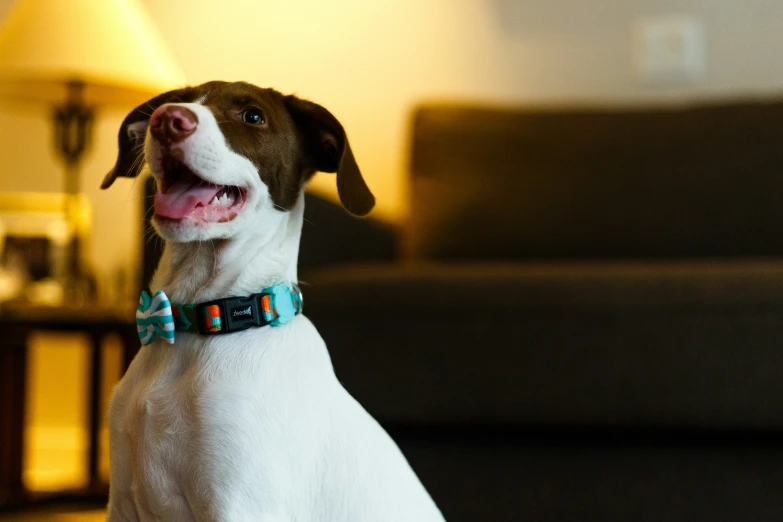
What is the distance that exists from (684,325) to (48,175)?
2132mm

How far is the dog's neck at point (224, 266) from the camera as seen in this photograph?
897mm

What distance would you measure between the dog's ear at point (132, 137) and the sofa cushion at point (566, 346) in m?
0.55

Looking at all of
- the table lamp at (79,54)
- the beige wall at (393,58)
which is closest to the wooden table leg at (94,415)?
the table lamp at (79,54)

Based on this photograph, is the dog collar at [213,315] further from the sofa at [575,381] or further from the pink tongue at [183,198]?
the sofa at [575,381]

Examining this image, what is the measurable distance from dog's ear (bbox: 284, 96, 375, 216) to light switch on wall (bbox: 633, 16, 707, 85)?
170 centimetres

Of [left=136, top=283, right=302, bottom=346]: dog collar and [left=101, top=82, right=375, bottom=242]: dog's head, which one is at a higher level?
[left=101, top=82, right=375, bottom=242]: dog's head

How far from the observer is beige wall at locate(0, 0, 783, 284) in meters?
2.43

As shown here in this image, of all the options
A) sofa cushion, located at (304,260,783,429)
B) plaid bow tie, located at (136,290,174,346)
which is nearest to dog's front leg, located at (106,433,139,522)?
plaid bow tie, located at (136,290,174,346)

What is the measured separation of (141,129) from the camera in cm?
100

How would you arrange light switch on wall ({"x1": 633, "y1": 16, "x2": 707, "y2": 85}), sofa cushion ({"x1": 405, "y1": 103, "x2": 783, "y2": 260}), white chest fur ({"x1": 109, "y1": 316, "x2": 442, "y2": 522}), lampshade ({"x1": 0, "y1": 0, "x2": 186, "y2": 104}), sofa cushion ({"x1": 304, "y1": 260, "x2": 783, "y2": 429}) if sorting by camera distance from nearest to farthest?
white chest fur ({"x1": 109, "y1": 316, "x2": 442, "y2": 522}) < sofa cushion ({"x1": 304, "y1": 260, "x2": 783, "y2": 429}) < lampshade ({"x1": 0, "y1": 0, "x2": 186, "y2": 104}) < sofa cushion ({"x1": 405, "y1": 103, "x2": 783, "y2": 260}) < light switch on wall ({"x1": 633, "y1": 16, "x2": 707, "y2": 85})

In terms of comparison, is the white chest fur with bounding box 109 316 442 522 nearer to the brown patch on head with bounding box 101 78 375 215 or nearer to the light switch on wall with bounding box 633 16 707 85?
the brown patch on head with bounding box 101 78 375 215

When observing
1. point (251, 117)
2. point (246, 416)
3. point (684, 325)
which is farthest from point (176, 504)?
point (684, 325)

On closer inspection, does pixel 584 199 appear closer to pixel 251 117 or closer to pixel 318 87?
pixel 318 87

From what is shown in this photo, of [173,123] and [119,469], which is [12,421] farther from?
[173,123]
